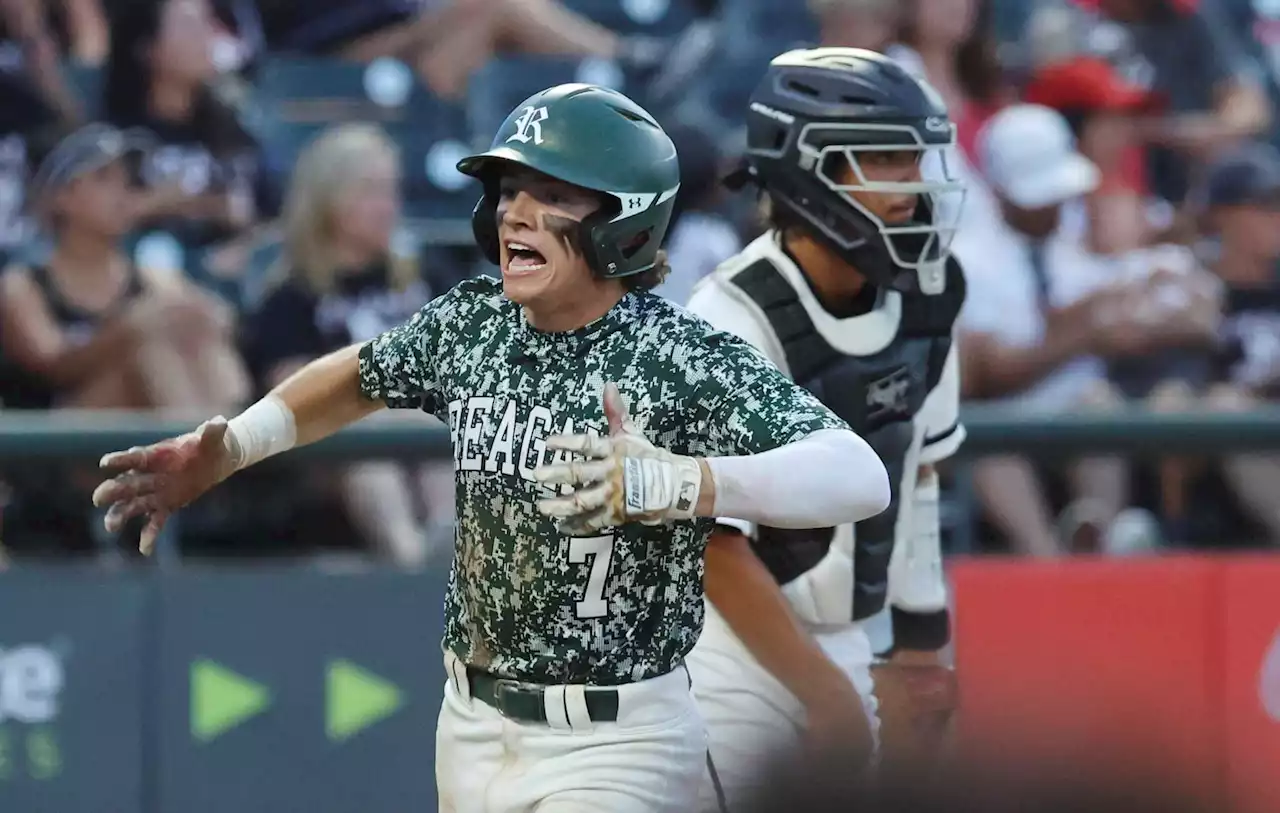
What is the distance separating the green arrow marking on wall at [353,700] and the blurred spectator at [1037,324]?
2238mm

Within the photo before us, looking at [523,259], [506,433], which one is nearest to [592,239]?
[523,259]

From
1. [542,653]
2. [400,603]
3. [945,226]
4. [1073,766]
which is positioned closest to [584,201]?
[542,653]

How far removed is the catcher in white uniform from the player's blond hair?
2790mm

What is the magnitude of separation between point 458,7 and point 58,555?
300 cm

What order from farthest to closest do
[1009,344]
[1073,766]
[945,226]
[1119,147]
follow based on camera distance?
[1119,147] < [1009,344] < [945,226] < [1073,766]

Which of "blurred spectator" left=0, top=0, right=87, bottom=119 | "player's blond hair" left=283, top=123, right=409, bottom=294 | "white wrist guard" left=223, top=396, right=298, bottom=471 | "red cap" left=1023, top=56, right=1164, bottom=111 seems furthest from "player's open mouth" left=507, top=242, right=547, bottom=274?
"red cap" left=1023, top=56, right=1164, bottom=111

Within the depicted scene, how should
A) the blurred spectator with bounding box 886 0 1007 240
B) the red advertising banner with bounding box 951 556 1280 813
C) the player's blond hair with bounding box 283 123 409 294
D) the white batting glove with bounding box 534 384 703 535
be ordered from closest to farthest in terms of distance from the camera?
the white batting glove with bounding box 534 384 703 535 → the red advertising banner with bounding box 951 556 1280 813 → the player's blond hair with bounding box 283 123 409 294 → the blurred spectator with bounding box 886 0 1007 240

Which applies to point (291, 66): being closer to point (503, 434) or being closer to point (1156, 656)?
point (1156, 656)

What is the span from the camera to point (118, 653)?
610 centimetres

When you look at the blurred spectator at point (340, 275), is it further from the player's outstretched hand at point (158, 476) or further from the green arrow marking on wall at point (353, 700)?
the player's outstretched hand at point (158, 476)

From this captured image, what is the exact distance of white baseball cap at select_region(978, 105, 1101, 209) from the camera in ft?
26.8

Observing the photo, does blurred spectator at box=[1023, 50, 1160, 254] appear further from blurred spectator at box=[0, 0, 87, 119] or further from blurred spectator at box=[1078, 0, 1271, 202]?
blurred spectator at box=[0, 0, 87, 119]

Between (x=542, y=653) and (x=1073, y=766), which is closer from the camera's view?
(x=1073, y=766)

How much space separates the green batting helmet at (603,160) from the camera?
3525 millimetres
